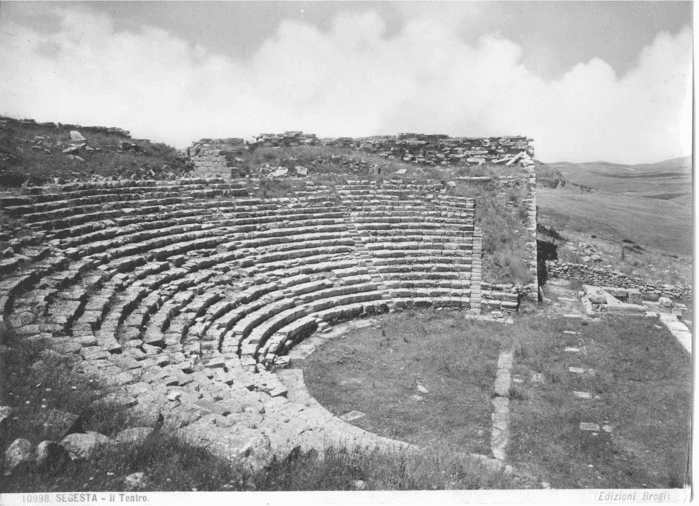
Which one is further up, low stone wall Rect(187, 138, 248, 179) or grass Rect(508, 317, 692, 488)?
low stone wall Rect(187, 138, 248, 179)

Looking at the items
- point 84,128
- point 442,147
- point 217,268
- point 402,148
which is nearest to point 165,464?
point 217,268

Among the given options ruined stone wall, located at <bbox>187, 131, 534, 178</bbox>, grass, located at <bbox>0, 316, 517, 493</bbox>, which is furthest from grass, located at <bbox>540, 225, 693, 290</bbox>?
grass, located at <bbox>0, 316, 517, 493</bbox>

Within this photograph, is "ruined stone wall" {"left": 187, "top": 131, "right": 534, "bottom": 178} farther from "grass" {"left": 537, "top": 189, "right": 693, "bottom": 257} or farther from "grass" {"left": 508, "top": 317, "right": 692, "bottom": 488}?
"grass" {"left": 508, "top": 317, "right": 692, "bottom": 488}

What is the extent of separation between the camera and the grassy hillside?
12129 millimetres

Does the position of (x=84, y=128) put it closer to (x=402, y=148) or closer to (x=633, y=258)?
(x=402, y=148)

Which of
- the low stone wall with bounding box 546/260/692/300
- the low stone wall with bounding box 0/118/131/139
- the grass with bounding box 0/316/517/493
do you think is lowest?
the low stone wall with bounding box 546/260/692/300

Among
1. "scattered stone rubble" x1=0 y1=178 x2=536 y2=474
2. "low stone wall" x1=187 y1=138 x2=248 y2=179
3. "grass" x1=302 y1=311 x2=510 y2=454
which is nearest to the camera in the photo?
"scattered stone rubble" x1=0 y1=178 x2=536 y2=474

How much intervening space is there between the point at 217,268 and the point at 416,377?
5215 mm

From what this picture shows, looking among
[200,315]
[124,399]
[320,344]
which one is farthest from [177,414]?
[320,344]

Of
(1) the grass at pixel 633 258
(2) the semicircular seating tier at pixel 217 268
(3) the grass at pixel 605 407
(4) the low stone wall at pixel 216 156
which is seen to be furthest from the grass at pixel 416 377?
(4) the low stone wall at pixel 216 156

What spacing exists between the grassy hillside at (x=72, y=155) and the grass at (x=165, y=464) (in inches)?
298

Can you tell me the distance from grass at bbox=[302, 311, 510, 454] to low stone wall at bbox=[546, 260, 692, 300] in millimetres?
5681

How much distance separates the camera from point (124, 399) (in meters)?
5.34

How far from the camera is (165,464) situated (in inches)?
167
